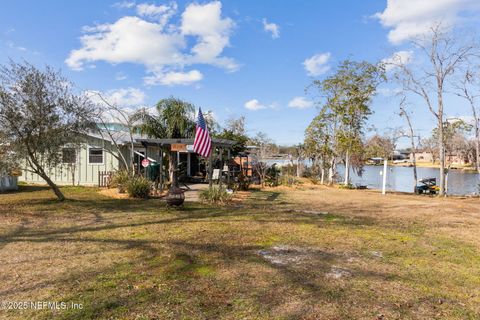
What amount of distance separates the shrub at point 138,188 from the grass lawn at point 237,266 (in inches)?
125

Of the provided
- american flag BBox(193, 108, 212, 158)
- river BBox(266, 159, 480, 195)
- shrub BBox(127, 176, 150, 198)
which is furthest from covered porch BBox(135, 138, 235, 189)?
river BBox(266, 159, 480, 195)

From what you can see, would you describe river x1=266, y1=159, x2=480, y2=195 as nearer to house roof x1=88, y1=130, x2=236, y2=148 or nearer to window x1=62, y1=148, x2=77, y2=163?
house roof x1=88, y1=130, x2=236, y2=148

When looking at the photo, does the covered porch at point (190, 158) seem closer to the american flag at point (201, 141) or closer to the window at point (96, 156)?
the american flag at point (201, 141)

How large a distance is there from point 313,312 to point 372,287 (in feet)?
3.56

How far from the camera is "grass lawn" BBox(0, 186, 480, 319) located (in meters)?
3.37

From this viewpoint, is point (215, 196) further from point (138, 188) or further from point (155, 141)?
point (155, 141)

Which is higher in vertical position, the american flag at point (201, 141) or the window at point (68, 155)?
the american flag at point (201, 141)

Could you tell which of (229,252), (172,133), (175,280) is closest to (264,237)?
(229,252)

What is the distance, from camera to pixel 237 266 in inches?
183

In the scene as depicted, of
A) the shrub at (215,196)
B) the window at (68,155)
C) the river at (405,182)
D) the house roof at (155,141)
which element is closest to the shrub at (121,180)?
the house roof at (155,141)

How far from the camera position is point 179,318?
310cm

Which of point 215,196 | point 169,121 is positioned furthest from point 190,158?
point 215,196

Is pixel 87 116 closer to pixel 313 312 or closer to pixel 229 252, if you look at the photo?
pixel 229 252

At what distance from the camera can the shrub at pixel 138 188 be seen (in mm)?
11969
